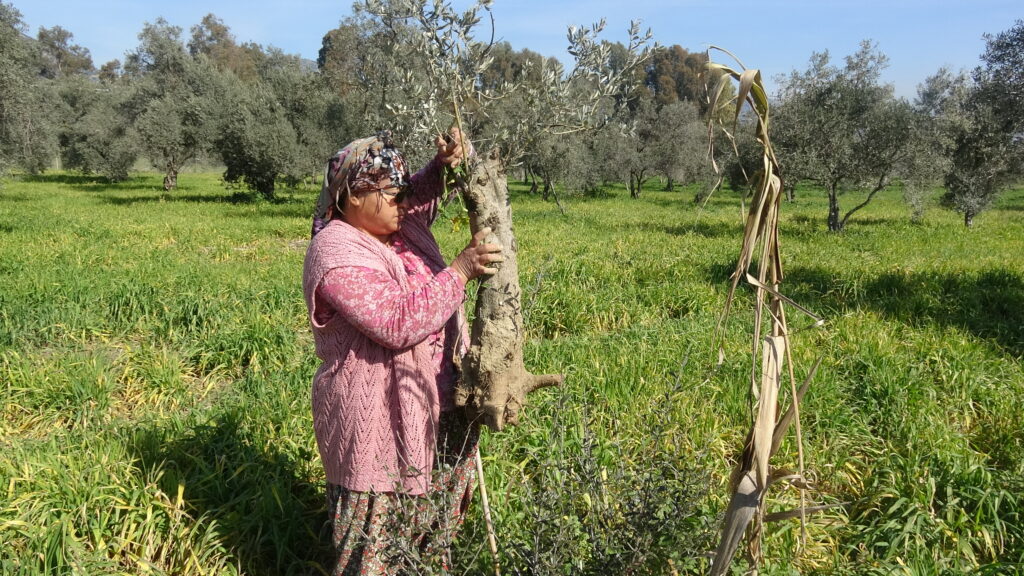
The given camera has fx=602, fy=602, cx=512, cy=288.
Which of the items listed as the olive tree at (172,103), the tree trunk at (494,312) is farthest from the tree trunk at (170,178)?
the tree trunk at (494,312)

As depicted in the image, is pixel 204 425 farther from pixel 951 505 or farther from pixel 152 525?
pixel 951 505

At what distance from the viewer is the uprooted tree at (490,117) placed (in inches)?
86.6

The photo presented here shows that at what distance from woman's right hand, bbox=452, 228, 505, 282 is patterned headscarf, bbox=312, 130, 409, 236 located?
46cm

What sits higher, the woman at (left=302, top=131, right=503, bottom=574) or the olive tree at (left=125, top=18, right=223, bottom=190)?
the olive tree at (left=125, top=18, right=223, bottom=190)

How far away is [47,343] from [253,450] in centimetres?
401

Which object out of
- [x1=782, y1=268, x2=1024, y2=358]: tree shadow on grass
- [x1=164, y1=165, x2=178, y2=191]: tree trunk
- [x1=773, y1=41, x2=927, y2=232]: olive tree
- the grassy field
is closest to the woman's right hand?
the grassy field

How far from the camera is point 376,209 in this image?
2.44 meters

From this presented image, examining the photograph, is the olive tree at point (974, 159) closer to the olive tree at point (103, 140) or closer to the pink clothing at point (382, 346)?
the pink clothing at point (382, 346)

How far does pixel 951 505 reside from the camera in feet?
12.2

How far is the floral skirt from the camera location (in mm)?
2332

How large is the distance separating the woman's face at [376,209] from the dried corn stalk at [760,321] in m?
1.31

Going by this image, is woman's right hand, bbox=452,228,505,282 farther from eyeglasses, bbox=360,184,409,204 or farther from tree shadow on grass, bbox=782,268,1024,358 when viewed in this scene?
tree shadow on grass, bbox=782,268,1024,358

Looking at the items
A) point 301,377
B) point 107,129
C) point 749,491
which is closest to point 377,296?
point 749,491

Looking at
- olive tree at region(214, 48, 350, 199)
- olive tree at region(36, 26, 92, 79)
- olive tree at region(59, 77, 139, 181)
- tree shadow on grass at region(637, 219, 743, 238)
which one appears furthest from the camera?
olive tree at region(36, 26, 92, 79)
